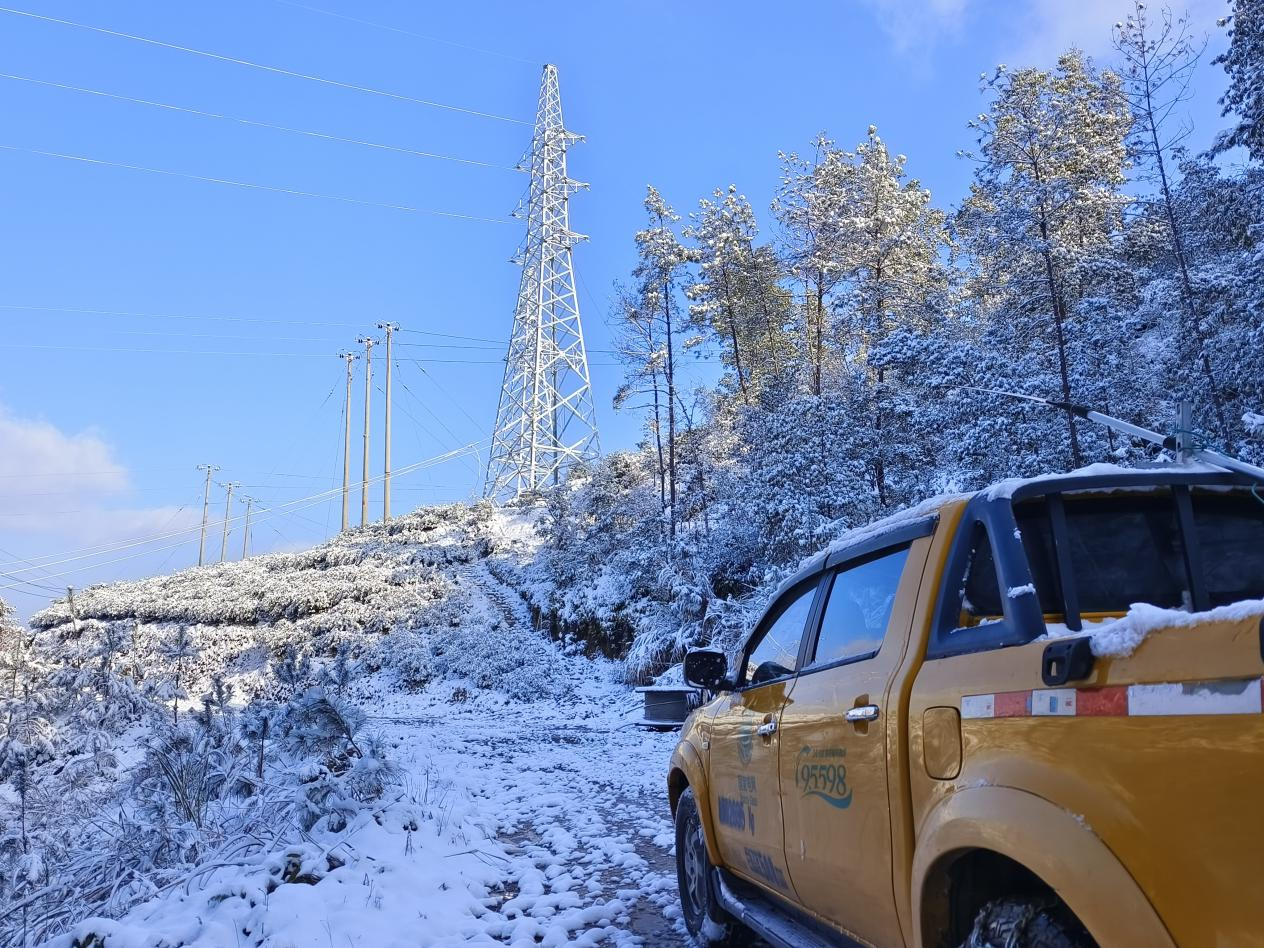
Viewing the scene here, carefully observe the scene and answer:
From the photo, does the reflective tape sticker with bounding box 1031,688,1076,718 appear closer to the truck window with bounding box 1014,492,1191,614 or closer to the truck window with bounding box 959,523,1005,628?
the truck window with bounding box 959,523,1005,628

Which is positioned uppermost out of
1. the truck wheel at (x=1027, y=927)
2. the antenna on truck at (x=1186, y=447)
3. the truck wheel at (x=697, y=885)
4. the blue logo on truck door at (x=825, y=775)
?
the antenna on truck at (x=1186, y=447)

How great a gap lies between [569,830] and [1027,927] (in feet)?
21.6

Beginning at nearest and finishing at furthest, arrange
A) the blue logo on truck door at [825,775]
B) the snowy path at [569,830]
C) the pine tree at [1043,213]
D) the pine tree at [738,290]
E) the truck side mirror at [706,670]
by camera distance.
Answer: the blue logo on truck door at [825,775]
the truck side mirror at [706,670]
the snowy path at [569,830]
the pine tree at [1043,213]
the pine tree at [738,290]

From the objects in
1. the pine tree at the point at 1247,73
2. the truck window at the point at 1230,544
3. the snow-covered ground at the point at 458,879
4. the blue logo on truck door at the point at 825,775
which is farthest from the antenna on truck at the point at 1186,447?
the pine tree at the point at 1247,73

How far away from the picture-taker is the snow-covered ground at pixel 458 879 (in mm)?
4887

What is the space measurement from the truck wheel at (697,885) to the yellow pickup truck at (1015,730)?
3cm

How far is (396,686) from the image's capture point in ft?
92.8

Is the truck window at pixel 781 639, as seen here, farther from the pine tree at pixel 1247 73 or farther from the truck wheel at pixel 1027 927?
the pine tree at pixel 1247 73

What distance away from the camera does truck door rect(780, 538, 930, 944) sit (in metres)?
2.70

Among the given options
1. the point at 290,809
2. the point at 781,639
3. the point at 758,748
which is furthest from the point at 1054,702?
the point at 290,809

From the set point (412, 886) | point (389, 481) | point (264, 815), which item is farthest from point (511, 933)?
point (389, 481)

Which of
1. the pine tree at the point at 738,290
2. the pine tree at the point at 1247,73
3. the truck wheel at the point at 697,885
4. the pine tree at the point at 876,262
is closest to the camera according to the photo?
the truck wheel at the point at 697,885

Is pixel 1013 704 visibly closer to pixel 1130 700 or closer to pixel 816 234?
pixel 1130 700

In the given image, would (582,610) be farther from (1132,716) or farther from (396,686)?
(1132,716)
